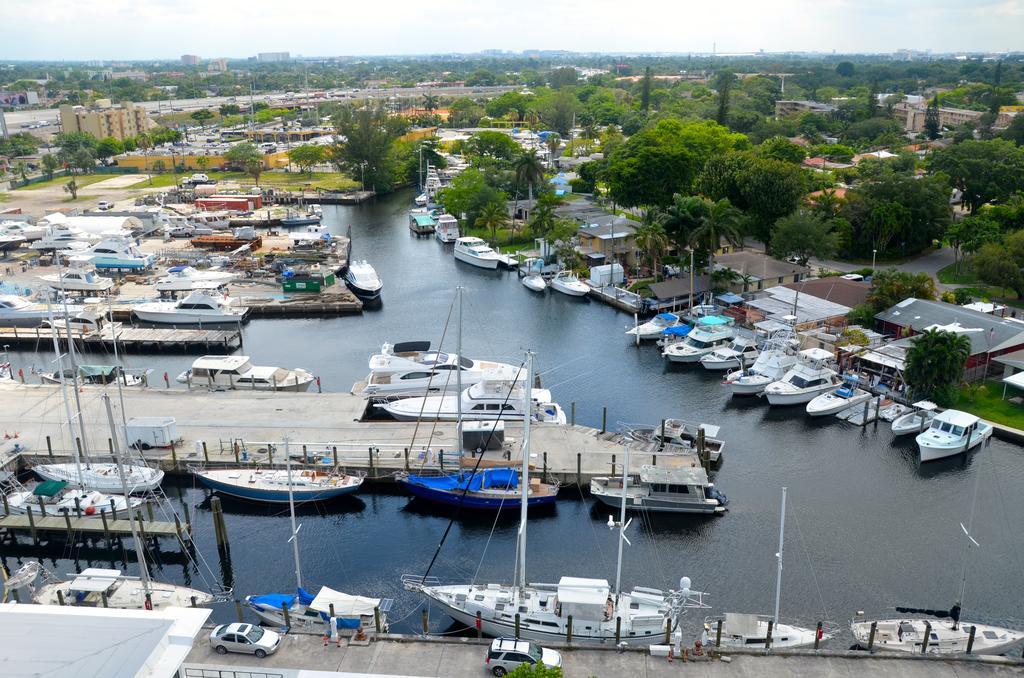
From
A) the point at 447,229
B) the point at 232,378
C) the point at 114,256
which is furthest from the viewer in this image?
the point at 447,229

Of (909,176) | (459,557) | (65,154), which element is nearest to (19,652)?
(459,557)

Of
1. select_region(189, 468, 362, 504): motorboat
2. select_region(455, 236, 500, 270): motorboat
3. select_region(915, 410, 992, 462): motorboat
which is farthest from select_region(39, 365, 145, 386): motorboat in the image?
select_region(915, 410, 992, 462): motorboat

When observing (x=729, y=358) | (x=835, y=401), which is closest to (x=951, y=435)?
(x=835, y=401)

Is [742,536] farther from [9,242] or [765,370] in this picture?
[9,242]

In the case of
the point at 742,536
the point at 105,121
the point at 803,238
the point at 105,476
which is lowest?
the point at 742,536

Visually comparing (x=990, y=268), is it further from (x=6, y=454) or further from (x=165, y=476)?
(x=6, y=454)

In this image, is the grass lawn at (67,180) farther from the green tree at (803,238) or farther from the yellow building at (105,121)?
the green tree at (803,238)

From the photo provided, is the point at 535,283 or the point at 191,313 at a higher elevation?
the point at 191,313

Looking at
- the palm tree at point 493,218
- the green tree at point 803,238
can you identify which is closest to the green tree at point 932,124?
the green tree at point 803,238
